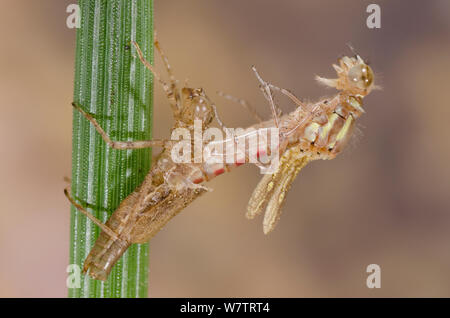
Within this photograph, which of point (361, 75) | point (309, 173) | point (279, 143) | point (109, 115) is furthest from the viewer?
point (309, 173)

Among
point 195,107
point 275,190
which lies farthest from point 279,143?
point 195,107

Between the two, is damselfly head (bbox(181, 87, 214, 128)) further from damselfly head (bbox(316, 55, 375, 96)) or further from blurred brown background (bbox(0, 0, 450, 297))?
blurred brown background (bbox(0, 0, 450, 297))

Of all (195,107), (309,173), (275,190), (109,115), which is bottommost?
(275,190)

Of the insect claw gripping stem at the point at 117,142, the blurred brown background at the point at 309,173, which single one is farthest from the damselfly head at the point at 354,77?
the blurred brown background at the point at 309,173

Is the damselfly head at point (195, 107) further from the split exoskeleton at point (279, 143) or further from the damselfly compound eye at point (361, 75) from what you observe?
the damselfly compound eye at point (361, 75)

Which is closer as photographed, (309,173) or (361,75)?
(361,75)

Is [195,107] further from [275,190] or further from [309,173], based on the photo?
[309,173]

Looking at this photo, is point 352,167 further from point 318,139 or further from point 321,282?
point 318,139
